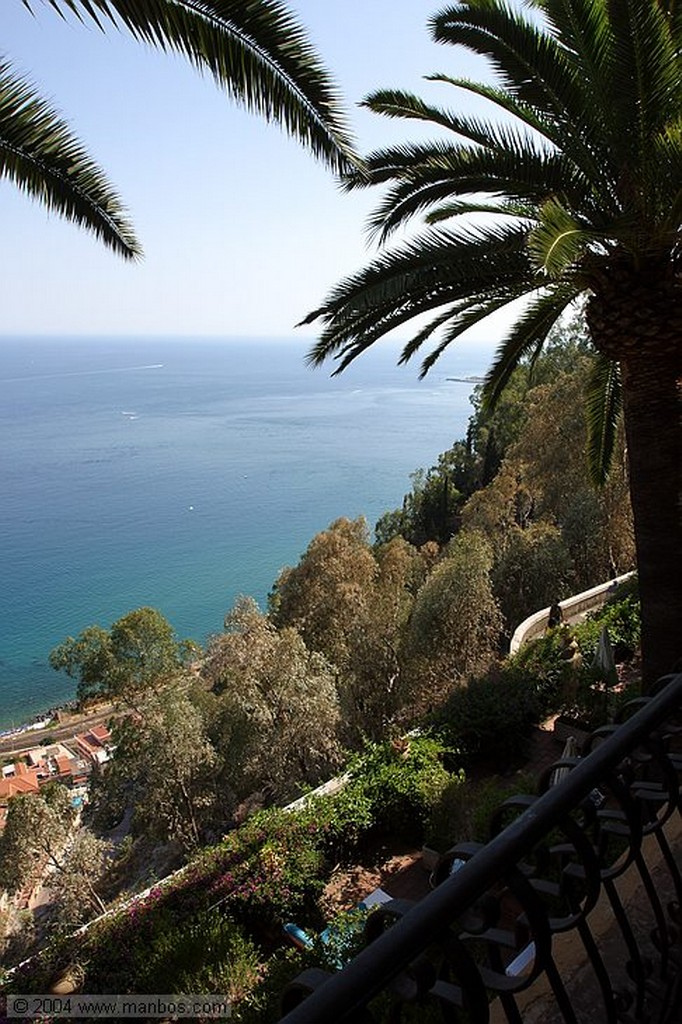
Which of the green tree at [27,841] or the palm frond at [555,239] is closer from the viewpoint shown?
the palm frond at [555,239]

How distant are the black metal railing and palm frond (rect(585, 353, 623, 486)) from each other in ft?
22.9

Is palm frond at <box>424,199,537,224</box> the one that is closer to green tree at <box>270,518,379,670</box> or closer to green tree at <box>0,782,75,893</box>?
green tree at <box>0,782,75,893</box>

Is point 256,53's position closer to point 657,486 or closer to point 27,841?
point 657,486

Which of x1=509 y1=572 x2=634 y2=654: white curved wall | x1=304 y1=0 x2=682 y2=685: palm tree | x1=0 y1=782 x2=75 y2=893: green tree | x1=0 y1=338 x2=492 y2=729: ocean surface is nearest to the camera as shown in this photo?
x1=304 y1=0 x2=682 y2=685: palm tree

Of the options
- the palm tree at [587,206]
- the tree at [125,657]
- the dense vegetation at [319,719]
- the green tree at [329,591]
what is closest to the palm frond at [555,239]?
the palm tree at [587,206]

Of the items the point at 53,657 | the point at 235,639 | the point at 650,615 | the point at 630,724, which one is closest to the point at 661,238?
the point at 650,615

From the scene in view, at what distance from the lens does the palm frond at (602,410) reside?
8.41 m

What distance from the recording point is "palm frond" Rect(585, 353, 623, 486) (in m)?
8.41

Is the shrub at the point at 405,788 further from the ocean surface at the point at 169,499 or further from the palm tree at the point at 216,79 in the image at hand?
the ocean surface at the point at 169,499

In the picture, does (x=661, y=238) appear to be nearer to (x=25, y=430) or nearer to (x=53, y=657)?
(x=53, y=657)

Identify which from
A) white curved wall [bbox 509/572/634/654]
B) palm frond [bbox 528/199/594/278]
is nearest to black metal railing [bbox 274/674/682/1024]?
palm frond [bbox 528/199/594/278]

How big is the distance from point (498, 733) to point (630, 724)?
848cm

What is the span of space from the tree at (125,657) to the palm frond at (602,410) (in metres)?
15.4

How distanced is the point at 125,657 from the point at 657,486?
18.2 metres
